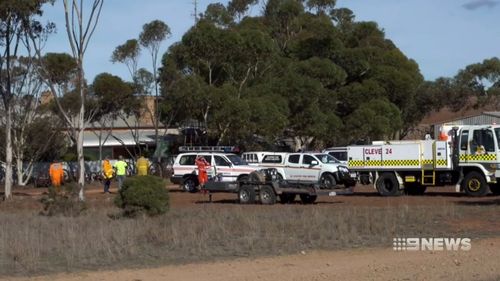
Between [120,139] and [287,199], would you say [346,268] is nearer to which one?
[287,199]

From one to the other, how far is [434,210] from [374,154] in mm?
9711

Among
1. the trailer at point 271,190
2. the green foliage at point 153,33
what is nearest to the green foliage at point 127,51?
the green foliage at point 153,33

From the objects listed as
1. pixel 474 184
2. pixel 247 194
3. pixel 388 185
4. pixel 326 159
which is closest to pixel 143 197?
pixel 247 194

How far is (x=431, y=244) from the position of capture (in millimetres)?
14641

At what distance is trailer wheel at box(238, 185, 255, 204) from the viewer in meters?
27.6

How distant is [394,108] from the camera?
60688mm

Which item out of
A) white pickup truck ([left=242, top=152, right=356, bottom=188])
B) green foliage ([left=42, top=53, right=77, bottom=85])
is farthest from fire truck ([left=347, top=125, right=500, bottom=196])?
green foliage ([left=42, top=53, right=77, bottom=85])

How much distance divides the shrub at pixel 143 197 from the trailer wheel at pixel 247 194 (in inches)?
261

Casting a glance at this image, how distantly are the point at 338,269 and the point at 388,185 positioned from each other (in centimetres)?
1832

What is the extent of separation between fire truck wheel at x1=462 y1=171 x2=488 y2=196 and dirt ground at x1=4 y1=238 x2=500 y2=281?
13387 mm

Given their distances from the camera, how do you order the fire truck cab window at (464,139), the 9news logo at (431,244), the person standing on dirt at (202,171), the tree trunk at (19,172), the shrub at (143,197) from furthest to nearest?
the tree trunk at (19,172)
the person standing on dirt at (202,171)
the fire truck cab window at (464,139)
the shrub at (143,197)
the 9news logo at (431,244)

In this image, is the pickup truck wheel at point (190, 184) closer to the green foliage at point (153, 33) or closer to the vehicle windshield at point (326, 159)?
the vehicle windshield at point (326, 159)

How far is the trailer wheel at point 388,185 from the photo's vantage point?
96.7 feet

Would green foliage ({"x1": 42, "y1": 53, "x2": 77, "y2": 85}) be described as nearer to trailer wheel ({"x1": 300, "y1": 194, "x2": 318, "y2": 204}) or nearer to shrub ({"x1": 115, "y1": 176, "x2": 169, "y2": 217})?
trailer wheel ({"x1": 300, "y1": 194, "x2": 318, "y2": 204})
